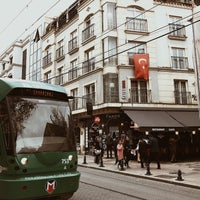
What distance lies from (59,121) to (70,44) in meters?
22.6

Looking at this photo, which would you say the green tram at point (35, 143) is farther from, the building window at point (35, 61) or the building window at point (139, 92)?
the building window at point (35, 61)

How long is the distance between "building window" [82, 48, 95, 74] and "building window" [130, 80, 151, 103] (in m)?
4.07

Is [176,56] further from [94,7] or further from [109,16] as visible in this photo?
[94,7]

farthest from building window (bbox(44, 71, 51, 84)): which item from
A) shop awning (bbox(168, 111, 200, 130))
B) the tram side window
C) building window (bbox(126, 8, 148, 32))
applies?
the tram side window

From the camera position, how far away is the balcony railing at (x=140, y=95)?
22.3m

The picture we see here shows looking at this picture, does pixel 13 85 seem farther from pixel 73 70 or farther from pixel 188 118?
pixel 73 70

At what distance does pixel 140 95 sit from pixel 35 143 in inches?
661

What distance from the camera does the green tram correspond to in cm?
598

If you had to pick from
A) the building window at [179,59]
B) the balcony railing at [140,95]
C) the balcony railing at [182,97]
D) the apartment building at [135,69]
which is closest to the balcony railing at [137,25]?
the apartment building at [135,69]

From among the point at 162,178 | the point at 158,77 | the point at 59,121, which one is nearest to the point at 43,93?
the point at 59,121

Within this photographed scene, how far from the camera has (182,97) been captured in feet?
77.8

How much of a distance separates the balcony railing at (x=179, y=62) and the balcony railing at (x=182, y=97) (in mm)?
2201

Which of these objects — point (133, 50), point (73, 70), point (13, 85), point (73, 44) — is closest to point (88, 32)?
point (73, 44)

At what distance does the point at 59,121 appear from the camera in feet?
23.2
